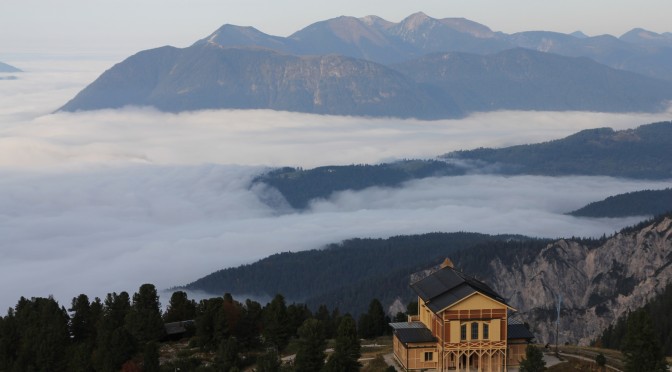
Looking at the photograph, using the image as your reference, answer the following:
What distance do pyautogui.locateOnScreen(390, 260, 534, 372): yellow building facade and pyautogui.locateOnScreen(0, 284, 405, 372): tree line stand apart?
7.02 metres

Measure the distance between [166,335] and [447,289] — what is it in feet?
148

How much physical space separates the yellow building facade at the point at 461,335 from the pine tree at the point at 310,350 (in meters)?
9.01

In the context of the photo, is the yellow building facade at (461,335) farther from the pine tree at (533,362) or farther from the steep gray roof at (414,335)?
the pine tree at (533,362)

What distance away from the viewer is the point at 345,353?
350 feet

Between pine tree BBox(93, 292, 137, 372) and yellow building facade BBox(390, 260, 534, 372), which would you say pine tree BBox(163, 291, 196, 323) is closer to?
pine tree BBox(93, 292, 137, 372)

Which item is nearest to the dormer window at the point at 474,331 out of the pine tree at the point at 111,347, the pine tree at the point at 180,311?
the pine tree at the point at 111,347

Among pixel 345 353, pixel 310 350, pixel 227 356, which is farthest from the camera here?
pixel 227 356

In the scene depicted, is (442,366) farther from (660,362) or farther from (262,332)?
(262,332)

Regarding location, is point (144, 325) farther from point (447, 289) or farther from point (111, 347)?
point (447, 289)

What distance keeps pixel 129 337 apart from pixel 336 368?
29.2 metres

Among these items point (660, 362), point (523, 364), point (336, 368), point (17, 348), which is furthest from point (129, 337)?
point (660, 362)

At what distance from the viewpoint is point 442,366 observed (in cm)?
10900

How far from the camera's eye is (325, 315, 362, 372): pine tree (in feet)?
346

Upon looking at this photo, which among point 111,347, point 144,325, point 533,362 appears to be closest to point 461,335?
point 533,362
